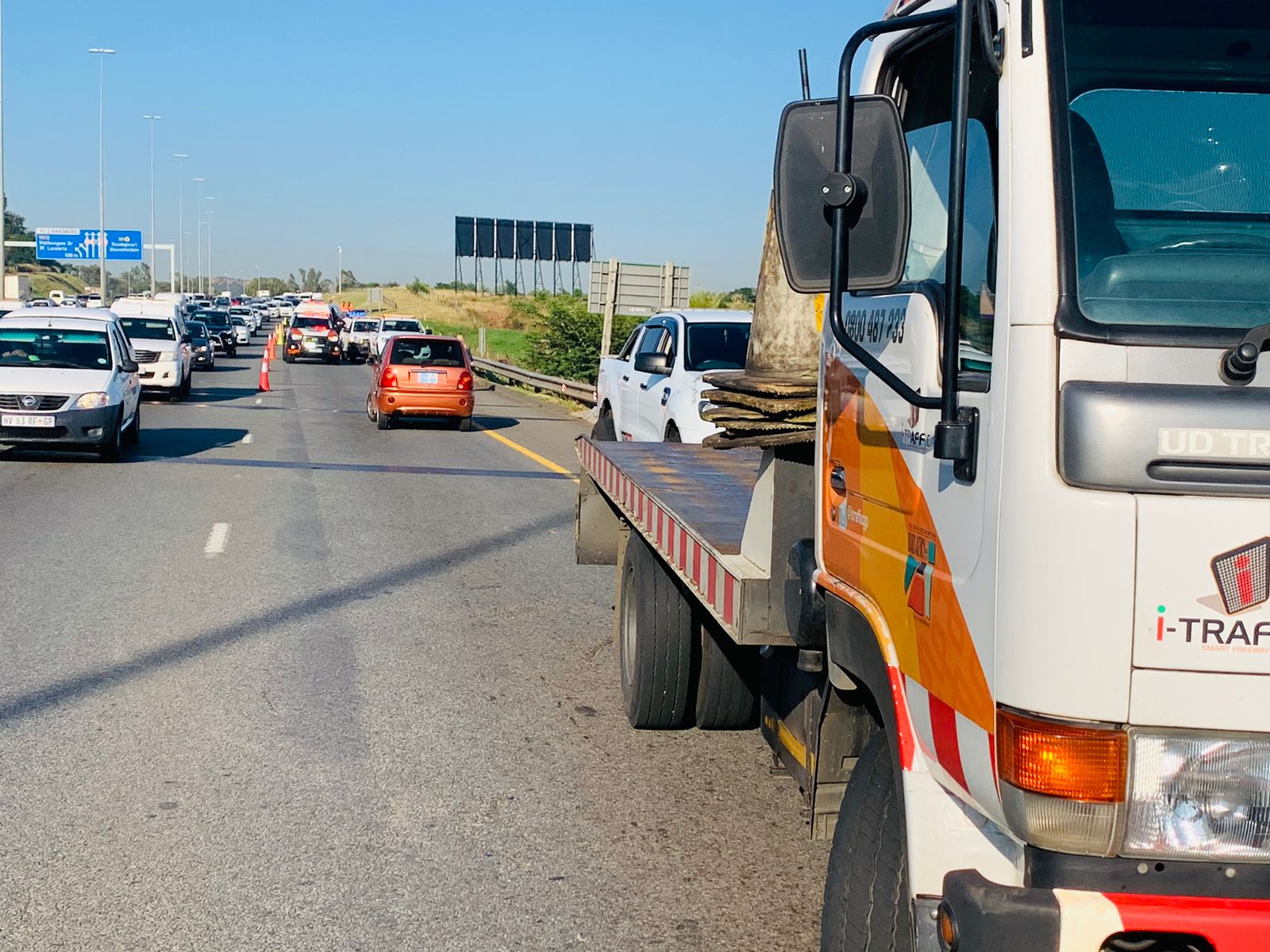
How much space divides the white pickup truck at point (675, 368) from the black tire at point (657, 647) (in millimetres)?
6760

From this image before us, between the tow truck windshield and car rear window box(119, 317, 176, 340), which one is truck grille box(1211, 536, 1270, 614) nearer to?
the tow truck windshield

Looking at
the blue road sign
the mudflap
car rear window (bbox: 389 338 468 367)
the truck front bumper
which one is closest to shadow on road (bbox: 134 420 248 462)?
car rear window (bbox: 389 338 468 367)

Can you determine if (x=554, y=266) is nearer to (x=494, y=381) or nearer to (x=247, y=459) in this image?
(x=494, y=381)

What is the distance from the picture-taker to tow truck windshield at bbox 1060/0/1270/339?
2.80 meters

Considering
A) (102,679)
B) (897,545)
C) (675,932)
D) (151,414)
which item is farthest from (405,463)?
(897,545)

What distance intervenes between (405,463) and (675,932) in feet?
50.7

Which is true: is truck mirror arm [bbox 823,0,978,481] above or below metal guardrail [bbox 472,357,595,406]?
above

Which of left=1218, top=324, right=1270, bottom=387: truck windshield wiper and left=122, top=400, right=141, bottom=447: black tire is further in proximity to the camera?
left=122, top=400, right=141, bottom=447: black tire

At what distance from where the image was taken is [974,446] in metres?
2.94

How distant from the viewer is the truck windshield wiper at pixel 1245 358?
261 cm

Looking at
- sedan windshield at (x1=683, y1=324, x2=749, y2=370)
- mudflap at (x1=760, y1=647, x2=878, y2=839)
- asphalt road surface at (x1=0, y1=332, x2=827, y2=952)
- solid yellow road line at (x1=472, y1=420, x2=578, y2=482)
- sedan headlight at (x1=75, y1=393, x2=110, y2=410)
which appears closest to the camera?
mudflap at (x1=760, y1=647, x2=878, y2=839)

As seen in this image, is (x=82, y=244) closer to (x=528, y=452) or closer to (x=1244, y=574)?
(x=528, y=452)

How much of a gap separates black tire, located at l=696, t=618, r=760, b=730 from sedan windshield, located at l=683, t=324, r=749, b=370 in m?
7.99

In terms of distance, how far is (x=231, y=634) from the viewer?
880 centimetres
